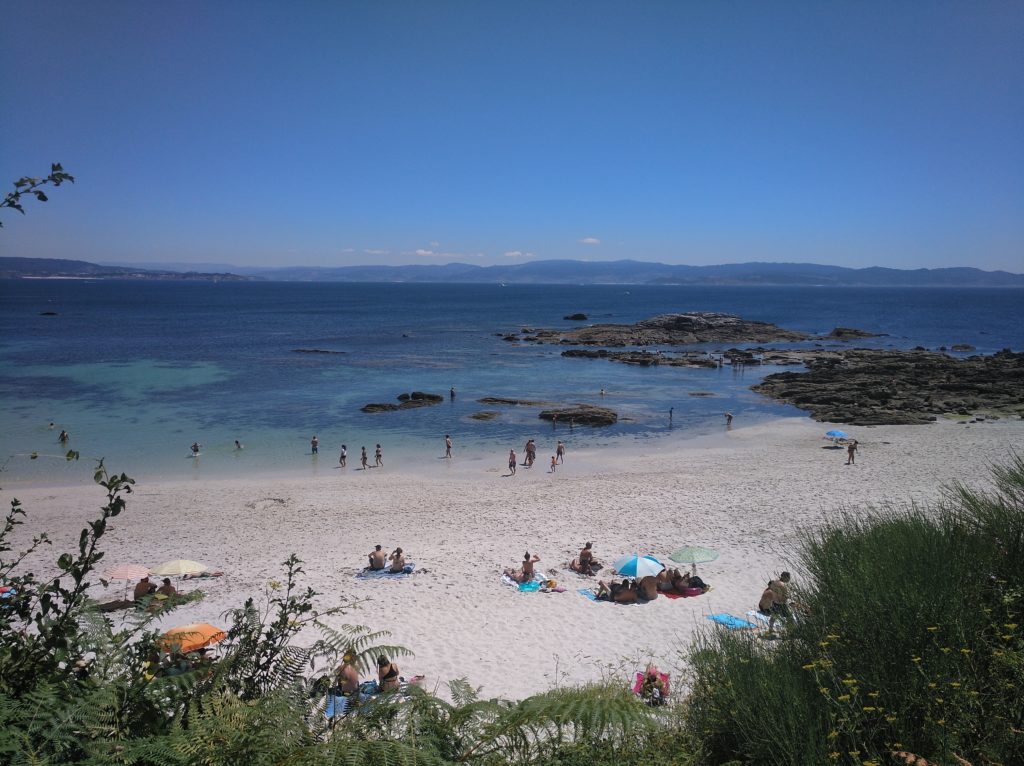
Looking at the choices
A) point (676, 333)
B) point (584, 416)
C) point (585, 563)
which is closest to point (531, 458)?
point (584, 416)

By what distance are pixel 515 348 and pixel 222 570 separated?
54968 millimetres

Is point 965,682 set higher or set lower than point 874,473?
higher

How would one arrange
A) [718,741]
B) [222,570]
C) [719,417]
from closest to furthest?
[718,741], [222,570], [719,417]

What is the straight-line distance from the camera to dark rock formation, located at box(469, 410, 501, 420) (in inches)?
1423

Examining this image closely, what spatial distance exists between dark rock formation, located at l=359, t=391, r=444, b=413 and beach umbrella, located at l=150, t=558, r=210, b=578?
75.5ft

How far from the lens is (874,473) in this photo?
23594 millimetres

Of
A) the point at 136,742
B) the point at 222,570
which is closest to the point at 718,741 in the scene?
the point at 136,742

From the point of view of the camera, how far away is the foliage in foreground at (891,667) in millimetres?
4133

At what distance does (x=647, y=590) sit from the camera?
522 inches

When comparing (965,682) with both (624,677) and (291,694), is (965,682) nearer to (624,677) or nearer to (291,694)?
(291,694)

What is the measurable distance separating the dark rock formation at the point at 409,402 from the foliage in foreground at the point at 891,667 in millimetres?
32758

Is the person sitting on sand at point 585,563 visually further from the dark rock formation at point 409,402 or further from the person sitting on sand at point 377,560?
the dark rock formation at point 409,402

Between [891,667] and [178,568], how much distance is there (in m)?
14.0

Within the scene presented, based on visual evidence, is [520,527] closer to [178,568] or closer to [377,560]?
[377,560]
